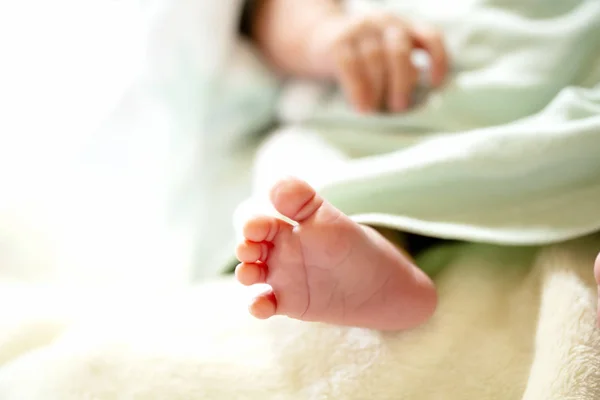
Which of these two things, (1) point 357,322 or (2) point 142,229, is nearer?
(1) point 357,322

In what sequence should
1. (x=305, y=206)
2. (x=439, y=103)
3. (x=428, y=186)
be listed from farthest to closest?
1. (x=439, y=103)
2. (x=428, y=186)
3. (x=305, y=206)

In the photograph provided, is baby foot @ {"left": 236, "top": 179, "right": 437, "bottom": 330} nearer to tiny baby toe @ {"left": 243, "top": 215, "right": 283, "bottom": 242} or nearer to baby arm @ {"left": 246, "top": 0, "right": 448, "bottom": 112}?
tiny baby toe @ {"left": 243, "top": 215, "right": 283, "bottom": 242}

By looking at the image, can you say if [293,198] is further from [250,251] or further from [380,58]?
[380,58]

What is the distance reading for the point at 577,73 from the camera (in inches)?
24.8

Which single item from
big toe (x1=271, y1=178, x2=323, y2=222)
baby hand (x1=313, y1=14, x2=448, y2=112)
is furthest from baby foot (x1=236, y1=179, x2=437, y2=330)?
baby hand (x1=313, y1=14, x2=448, y2=112)

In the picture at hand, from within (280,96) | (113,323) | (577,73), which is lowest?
(113,323)

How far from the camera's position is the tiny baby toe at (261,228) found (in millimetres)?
417

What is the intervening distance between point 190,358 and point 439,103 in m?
0.39

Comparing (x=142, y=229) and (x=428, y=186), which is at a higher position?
(x=142, y=229)

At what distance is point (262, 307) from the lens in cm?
42

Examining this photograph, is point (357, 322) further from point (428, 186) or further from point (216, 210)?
point (216, 210)

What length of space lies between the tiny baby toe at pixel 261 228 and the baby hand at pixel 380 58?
292mm

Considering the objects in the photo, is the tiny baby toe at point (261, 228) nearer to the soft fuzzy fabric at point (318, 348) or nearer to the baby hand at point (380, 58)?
the soft fuzzy fabric at point (318, 348)

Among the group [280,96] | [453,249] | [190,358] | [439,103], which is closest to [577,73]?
[439,103]
